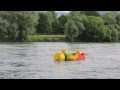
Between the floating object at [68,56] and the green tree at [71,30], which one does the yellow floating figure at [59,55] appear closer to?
the floating object at [68,56]

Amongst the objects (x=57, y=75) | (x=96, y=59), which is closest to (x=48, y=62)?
(x=57, y=75)

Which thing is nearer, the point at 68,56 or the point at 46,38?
the point at 68,56

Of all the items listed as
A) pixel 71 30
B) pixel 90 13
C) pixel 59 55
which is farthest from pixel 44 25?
pixel 90 13

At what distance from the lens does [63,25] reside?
21.2ft

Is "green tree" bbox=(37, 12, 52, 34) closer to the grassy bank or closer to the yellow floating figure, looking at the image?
the grassy bank

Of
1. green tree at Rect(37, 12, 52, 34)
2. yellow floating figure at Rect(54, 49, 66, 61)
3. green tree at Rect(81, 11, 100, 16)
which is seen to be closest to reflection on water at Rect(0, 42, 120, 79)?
yellow floating figure at Rect(54, 49, 66, 61)

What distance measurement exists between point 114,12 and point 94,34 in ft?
1.83

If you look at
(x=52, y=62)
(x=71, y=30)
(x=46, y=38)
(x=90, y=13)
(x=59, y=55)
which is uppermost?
(x=90, y=13)

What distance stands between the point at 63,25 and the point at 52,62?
2.11ft

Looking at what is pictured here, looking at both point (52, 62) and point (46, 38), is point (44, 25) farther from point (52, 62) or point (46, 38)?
point (52, 62)

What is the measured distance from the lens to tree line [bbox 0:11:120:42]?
6414mm

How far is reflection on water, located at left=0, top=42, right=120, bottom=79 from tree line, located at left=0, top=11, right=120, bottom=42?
0.16 m
